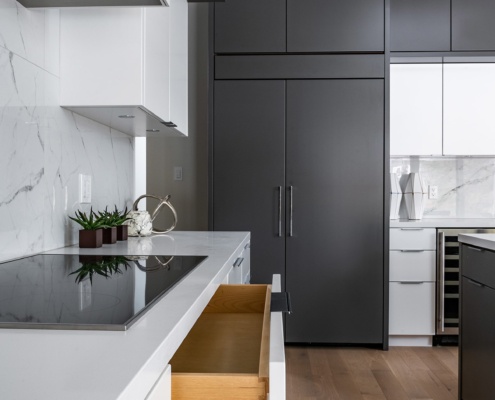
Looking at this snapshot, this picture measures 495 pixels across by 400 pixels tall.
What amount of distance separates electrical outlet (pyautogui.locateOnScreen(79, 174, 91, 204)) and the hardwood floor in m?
1.45

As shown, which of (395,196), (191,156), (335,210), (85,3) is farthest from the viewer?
(191,156)

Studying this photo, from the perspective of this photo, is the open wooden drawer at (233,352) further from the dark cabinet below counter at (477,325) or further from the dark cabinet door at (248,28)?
the dark cabinet door at (248,28)

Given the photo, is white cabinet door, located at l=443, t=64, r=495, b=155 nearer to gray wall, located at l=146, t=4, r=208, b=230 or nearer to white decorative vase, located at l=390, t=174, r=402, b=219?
white decorative vase, located at l=390, t=174, r=402, b=219

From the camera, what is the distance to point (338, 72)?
3.46 m

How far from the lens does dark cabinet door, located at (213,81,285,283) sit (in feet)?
11.4

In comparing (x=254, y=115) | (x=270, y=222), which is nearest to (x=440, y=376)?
(x=270, y=222)

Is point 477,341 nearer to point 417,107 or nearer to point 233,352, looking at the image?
point 233,352

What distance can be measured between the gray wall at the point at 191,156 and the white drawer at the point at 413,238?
178cm

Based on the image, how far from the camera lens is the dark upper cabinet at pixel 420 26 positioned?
3740mm

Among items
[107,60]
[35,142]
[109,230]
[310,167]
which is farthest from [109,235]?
[310,167]

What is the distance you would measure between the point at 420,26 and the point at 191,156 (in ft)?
7.27

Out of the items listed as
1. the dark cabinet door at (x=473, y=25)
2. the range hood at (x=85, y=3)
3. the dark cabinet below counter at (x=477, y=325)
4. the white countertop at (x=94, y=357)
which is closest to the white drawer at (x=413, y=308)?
the dark cabinet below counter at (x=477, y=325)

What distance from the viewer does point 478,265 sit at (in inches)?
84.7

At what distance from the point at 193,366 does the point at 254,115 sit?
8.13 feet
